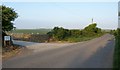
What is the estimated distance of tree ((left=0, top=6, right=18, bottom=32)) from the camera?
25647 millimetres

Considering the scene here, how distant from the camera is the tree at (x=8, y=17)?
84.1ft

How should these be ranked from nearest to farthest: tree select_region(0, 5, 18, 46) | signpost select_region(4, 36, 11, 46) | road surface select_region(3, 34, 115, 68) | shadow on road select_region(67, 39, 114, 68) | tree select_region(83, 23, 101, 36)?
shadow on road select_region(67, 39, 114, 68) → road surface select_region(3, 34, 115, 68) → signpost select_region(4, 36, 11, 46) → tree select_region(0, 5, 18, 46) → tree select_region(83, 23, 101, 36)

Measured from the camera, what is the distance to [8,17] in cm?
2623

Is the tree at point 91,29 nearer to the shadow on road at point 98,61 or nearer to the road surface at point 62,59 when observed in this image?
the road surface at point 62,59

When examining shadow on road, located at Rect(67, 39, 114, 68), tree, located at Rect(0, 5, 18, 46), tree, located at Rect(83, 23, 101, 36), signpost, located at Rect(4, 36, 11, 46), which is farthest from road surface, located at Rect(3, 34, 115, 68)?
tree, located at Rect(83, 23, 101, 36)

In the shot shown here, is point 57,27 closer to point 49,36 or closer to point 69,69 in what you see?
point 49,36

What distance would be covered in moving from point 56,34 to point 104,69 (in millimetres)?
Result: 35727

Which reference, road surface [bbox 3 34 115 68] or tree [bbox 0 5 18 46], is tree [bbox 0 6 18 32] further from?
road surface [bbox 3 34 115 68]

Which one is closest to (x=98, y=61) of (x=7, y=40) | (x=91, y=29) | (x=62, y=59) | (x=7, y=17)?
(x=62, y=59)

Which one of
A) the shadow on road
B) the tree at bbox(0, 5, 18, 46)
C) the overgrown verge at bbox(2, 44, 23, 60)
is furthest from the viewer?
the tree at bbox(0, 5, 18, 46)

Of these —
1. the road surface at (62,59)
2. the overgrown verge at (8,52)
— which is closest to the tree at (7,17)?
the overgrown verge at (8,52)

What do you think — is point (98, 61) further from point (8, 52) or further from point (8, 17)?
point (8, 17)

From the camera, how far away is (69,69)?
12664mm

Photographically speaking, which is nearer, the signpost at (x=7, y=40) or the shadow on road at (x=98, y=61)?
the shadow on road at (x=98, y=61)
